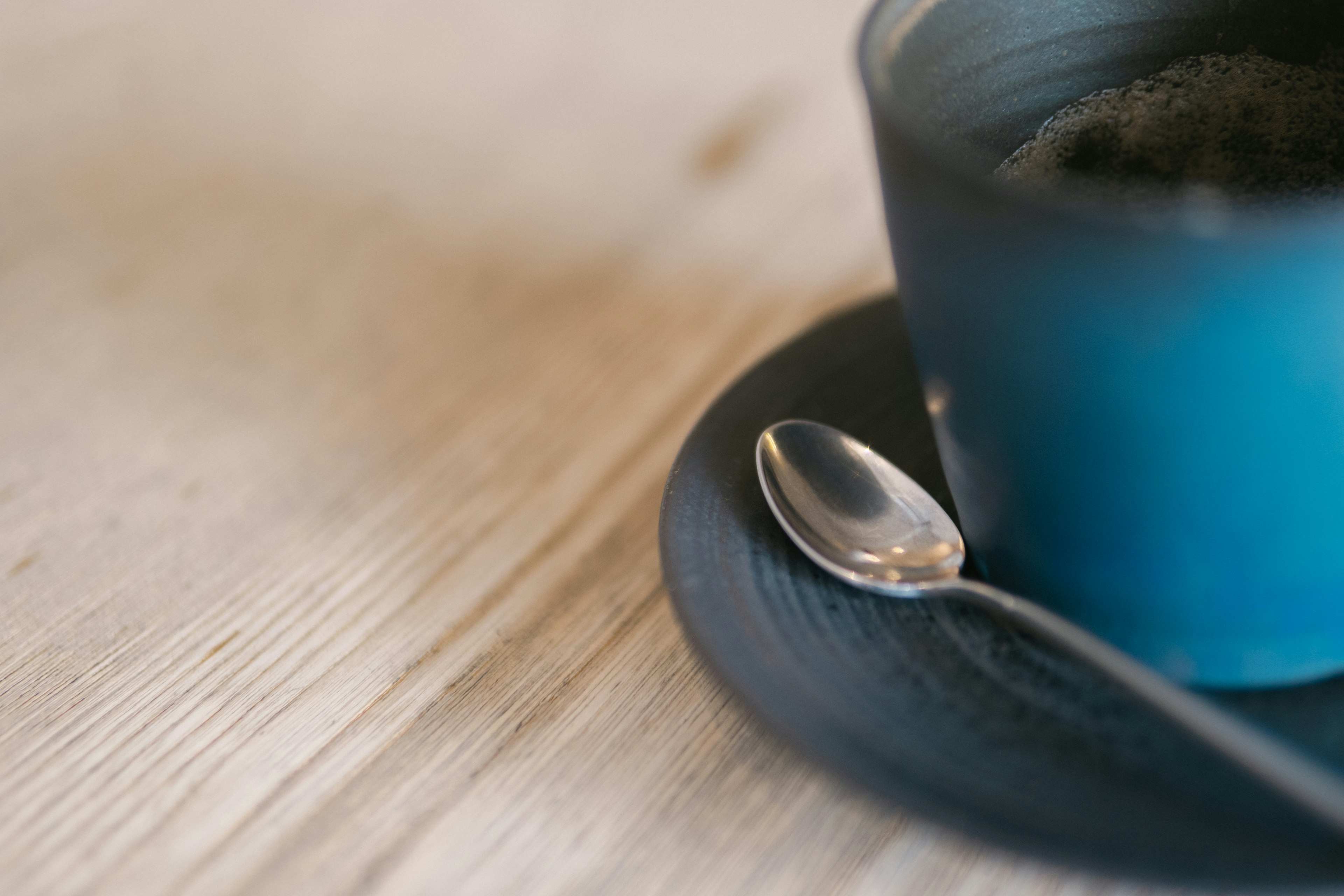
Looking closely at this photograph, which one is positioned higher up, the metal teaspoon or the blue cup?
the blue cup

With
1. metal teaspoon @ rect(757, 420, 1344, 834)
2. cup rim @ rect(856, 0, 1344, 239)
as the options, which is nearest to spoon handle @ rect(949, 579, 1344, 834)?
metal teaspoon @ rect(757, 420, 1344, 834)

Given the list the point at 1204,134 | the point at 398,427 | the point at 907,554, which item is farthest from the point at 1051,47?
the point at 398,427

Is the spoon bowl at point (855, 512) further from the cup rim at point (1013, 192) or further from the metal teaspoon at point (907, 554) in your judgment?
the cup rim at point (1013, 192)

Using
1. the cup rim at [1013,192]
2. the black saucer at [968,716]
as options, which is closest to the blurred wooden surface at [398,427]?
the black saucer at [968,716]

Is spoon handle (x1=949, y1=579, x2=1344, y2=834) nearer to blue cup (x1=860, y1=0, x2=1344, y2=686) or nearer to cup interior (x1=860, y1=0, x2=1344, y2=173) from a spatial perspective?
blue cup (x1=860, y1=0, x2=1344, y2=686)

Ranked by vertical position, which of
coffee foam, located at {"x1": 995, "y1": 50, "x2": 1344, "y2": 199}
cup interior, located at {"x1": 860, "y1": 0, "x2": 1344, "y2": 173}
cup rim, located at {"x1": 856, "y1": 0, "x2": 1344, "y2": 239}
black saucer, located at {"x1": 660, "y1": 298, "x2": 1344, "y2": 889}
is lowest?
black saucer, located at {"x1": 660, "y1": 298, "x2": 1344, "y2": 889}

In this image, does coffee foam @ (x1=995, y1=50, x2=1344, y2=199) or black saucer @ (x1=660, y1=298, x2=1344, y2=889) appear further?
coffee foam @ (x1=995, y1=50, x2=1344, y2=199)

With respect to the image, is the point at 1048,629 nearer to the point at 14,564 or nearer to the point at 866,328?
the point at 866,328
